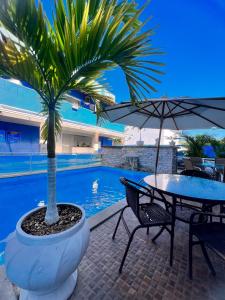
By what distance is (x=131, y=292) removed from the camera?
1.48 m

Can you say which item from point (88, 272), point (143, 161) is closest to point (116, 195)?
point (88, 272)

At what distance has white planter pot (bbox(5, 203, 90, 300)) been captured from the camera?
1.11 metres

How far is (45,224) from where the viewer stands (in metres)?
1.46

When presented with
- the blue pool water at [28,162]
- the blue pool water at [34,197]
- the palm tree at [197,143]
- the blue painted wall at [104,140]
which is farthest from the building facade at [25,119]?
the blue painted wall at [104,140]

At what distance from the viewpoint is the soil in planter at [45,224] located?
4.42 feet

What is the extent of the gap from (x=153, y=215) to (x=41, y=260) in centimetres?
A: 143

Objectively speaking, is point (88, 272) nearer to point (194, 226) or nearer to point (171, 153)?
point (194, 226)

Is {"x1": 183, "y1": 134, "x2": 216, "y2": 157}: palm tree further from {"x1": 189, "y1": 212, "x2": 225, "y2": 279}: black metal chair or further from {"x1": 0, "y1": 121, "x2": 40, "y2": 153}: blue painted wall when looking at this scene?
{"x1": 0, "y1": 121, "x2": 40, "y2": 153}: blue painted wall

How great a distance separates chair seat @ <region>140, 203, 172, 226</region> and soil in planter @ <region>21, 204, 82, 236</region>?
833mm

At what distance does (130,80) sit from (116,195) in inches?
194

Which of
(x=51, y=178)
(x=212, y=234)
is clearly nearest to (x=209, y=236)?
(x=212, y=234)

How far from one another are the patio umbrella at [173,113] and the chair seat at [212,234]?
1990 millimetres

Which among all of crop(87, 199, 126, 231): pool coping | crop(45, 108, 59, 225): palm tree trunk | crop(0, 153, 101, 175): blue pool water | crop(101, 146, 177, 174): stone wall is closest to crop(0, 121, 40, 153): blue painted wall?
crop(0, 153, 101, 175): blue pool water

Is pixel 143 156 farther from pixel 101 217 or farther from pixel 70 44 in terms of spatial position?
pixel 70 44
